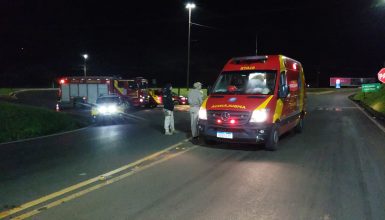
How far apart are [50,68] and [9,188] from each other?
95.9 meters

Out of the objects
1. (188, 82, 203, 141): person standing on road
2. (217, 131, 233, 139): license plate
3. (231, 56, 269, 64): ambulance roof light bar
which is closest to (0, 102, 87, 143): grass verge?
(188, 82, 203, 141): person standing on road

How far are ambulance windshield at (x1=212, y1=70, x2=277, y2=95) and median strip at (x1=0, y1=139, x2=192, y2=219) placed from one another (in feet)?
7.03

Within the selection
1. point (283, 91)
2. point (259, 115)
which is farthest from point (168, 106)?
point (259, 115)

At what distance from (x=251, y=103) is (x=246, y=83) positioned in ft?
4.10

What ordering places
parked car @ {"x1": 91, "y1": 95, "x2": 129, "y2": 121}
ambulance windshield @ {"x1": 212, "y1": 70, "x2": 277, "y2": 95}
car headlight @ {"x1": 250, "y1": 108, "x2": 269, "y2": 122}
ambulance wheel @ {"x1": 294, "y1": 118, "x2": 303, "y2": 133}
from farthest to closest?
1. parked car @ {"x1": 91, "y1": 95, "x2": 129, "y2": 121}
2. ambulance wheel @ {"x1": 294, "y1": 118, "x2": 303, "y2": 133}
3. ambulance windshield @ {"x1": 212, "y1": 70, "x2": 277, "y2": 95}
4. car headlight @ {"x1": 250, "y1": 108, "x2": 269, "y2": 122}

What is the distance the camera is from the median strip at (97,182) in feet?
19.5

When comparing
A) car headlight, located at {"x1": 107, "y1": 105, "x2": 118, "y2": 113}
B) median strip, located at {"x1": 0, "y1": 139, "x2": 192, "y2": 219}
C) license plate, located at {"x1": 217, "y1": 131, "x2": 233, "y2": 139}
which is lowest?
median strip, located at {"x1": 0, "y1": 139, "x2": 192, "y2": 219}

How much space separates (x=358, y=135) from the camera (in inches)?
560

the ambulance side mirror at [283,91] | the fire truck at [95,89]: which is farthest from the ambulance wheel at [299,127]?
the fire truck at [95,89]

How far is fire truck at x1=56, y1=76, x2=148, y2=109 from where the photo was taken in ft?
107

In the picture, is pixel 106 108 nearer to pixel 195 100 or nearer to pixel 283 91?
pixel 195 100

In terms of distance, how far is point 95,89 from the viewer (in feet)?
110

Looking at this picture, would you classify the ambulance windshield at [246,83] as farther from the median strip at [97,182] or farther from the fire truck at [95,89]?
the fire truck at [95,89]

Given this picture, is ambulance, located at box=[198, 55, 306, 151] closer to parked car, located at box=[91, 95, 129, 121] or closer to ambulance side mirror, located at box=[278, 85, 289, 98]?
ambulance side mirror, located at box=[278, 85, 289, 98]
